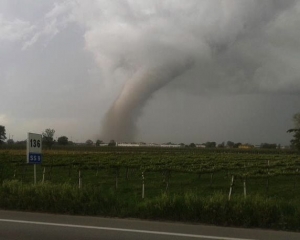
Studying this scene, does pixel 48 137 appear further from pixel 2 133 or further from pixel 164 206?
pixel 164 206

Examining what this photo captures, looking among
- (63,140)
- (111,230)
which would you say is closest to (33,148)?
(111,230)

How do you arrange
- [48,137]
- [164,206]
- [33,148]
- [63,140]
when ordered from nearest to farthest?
[164,206], [33,148], [48,137], [63,140]

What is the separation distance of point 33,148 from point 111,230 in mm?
6178

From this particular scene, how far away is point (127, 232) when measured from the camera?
876 centimetres

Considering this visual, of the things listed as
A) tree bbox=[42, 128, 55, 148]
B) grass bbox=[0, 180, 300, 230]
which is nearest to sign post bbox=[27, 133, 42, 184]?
grass bbox=[0, 180, 300, 230]

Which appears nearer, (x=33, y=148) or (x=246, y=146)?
(x=33, y=148)

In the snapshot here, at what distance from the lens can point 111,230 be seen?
8.95m

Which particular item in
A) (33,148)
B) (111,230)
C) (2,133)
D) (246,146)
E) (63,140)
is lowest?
(111,230)

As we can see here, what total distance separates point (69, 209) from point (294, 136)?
68.4 m

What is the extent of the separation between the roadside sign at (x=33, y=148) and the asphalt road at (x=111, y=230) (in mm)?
3569

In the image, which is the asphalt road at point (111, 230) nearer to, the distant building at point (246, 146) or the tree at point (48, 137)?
the tree at point (48, 137)

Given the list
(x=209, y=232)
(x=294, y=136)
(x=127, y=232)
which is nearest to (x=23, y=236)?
(x=127, y=232)

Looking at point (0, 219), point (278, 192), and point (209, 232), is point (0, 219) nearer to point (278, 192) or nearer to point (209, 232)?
point (209, 232)

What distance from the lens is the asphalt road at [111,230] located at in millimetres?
8312
